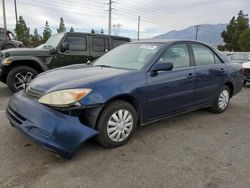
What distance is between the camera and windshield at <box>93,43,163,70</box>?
4.00m

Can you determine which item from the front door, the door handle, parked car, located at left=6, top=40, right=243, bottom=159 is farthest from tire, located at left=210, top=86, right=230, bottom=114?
the door handle

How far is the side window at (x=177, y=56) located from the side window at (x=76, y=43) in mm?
3810

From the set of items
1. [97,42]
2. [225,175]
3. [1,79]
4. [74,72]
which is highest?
[97,42]

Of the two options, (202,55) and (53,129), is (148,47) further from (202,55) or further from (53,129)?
→ (53,129)

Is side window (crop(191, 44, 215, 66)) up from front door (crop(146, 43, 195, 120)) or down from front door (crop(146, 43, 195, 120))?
up

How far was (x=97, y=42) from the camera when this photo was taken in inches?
308

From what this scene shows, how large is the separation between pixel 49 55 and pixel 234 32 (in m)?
36.9

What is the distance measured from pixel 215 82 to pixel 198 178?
8.83ft

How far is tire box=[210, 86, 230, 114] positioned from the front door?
95cm

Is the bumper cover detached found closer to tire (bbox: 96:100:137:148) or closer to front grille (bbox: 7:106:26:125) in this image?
front grille (bbox: 7:106:26:125)

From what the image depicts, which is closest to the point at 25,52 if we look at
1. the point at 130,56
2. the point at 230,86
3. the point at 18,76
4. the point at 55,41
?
the point at 18,76

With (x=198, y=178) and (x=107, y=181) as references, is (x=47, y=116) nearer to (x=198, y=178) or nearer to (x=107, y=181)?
(x=107, y=181)

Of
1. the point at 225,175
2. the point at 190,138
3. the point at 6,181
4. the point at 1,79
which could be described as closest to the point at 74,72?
the point at 6,181

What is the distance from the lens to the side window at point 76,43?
734cm
